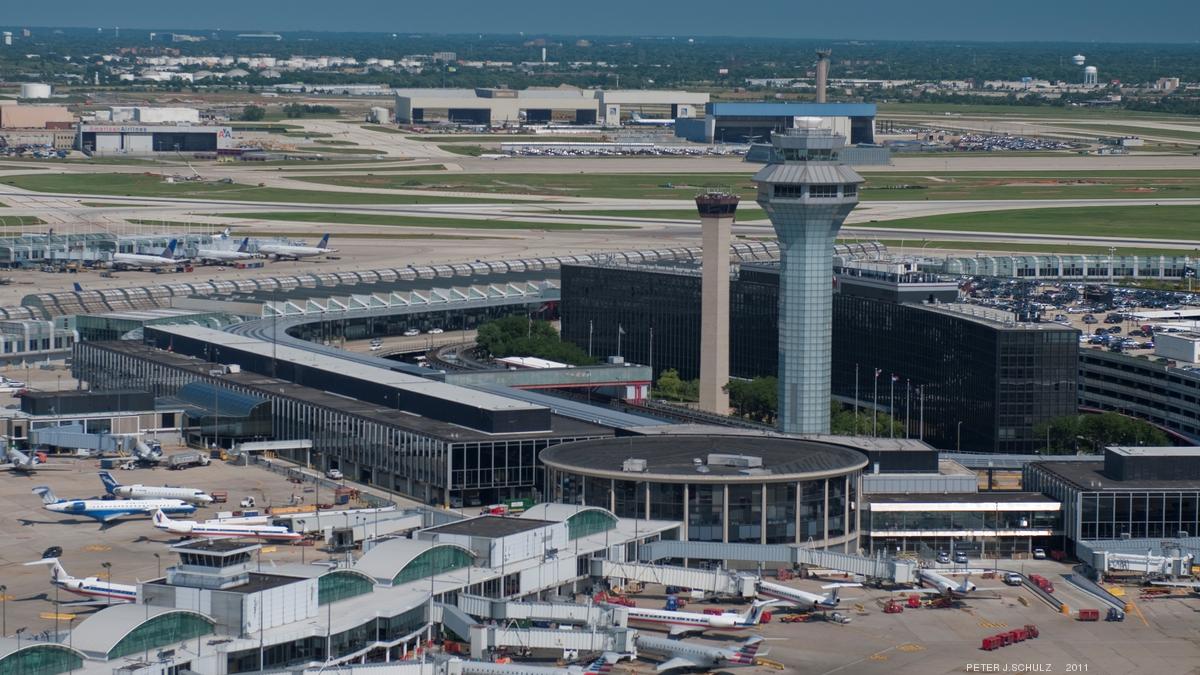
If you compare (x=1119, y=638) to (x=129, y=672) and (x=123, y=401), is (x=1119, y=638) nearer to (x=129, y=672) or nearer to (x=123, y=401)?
(x=129, y=672)

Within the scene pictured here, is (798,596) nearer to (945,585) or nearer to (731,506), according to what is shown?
(945,585)

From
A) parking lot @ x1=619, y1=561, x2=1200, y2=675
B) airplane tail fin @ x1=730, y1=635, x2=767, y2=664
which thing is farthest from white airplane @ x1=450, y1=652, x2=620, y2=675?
airplane tail fin @ x1=730, y1=635, x2=767, y2=664

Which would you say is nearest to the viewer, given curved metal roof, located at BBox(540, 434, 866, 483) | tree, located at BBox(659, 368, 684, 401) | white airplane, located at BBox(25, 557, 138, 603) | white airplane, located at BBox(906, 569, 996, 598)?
white airplane, located at BBox(25, 557, 138, 603)

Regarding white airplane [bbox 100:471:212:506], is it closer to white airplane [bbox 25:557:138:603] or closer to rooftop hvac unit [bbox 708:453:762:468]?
white airplane [bbox 25:557:138:603]

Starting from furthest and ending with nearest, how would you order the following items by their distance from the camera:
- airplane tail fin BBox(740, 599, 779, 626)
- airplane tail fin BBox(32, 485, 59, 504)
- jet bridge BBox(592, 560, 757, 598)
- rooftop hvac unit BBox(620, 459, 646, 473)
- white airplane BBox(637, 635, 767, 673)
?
airplane tail fin BBox(32, 485, 59, 504) → rooftop hvac unit BBox(620, 459, 646, 473) → jet bridge BBox(592, 560, 757, 598) → airplane tail fin BBox(740, 599, 779, 626) → white airplane BBox(637, 635, 767, 673)

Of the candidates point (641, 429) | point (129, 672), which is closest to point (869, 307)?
point (641, 429)

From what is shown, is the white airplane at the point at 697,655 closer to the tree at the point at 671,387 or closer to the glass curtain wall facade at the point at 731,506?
the glass curtain wall facade at the point at 731,506
